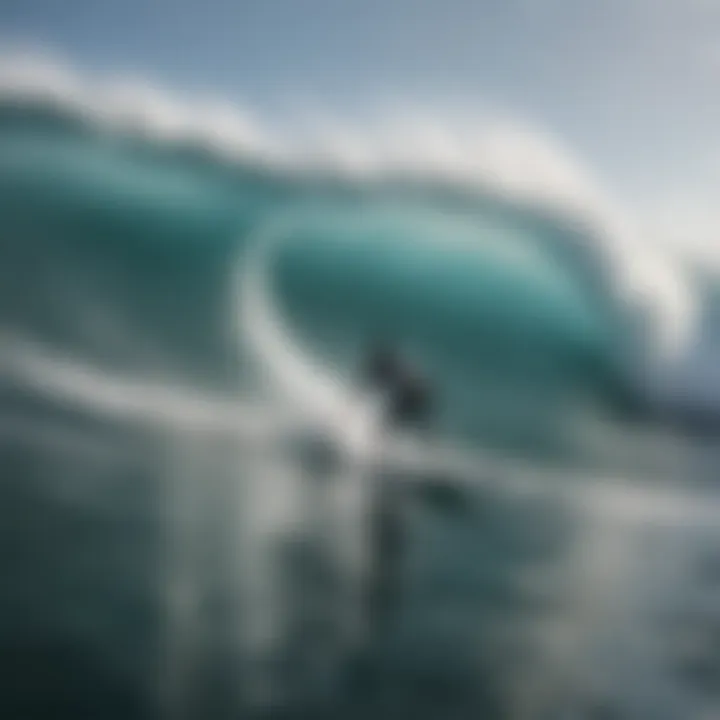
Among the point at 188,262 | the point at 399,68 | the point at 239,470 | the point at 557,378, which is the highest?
the point at 399,68

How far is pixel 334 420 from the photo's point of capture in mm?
1199

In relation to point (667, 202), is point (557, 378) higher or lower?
lower

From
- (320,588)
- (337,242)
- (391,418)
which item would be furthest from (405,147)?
(320,588)

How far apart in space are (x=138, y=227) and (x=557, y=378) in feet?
1.91

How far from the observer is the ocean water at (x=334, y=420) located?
44.2 inches

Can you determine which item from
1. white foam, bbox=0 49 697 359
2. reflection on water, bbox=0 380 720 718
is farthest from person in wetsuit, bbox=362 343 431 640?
white foam, bbox=0 49 697 359

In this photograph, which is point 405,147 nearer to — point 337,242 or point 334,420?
point 337,242

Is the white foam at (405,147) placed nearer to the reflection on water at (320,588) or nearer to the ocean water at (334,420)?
the ocean water at (334,420)

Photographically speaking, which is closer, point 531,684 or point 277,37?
point 531,684

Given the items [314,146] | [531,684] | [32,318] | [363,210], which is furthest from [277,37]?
[531,684]

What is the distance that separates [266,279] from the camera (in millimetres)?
1223

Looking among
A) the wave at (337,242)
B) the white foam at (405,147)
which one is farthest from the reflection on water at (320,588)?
the white foam at (405,147)

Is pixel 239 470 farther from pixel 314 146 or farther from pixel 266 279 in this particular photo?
pixel 314 146

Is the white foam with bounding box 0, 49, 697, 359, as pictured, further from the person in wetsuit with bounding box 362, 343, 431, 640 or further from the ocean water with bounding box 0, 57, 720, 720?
the person in wetsuit with bounding box 362, 343, 431, 640
